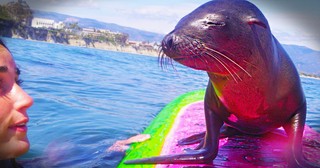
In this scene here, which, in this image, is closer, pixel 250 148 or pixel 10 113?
pixel 10 113

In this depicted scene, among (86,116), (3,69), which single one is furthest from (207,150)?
(86,116)

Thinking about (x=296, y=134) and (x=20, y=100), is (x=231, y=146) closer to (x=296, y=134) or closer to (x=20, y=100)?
(x=296, y=134)

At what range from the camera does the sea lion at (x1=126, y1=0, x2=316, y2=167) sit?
1492 millimetres

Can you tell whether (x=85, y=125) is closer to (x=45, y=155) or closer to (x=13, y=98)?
(x=45, y=155)

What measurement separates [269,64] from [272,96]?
168mm

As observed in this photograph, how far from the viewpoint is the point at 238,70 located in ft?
5.40

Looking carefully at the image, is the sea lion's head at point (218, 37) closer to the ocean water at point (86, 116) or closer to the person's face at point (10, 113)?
the ocean water at point (86, 116)

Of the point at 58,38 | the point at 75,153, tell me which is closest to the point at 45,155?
the point at 75,153

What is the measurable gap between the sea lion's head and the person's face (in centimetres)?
64

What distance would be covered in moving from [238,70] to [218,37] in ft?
0.77

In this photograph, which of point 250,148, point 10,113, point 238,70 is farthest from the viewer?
point 250,148

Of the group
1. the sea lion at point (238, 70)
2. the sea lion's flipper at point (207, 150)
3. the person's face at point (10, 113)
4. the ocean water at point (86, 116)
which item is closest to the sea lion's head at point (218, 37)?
the sea lion at point (238, 70)

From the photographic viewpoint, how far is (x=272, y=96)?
1.74 m

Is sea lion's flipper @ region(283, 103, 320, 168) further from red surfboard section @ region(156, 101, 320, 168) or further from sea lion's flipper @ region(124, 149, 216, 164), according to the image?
sea lion's flipper @ region(124, 149, 216, 164)
